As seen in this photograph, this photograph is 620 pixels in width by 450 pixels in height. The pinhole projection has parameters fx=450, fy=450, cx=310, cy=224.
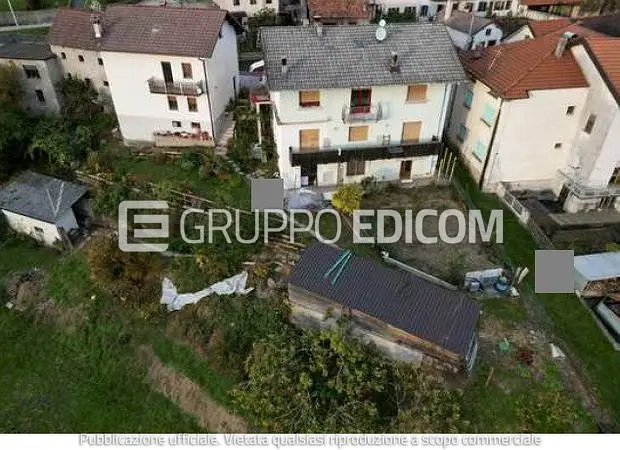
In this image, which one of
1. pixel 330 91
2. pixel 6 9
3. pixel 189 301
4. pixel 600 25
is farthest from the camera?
pixel 6 9

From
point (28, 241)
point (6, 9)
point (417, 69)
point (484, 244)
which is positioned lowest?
point (28, 241)

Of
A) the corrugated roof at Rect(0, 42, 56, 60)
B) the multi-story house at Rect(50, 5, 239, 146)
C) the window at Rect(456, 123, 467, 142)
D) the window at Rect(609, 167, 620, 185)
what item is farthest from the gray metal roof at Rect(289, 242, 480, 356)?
the corrugated roof at Rect(0, 42, 56, 60)

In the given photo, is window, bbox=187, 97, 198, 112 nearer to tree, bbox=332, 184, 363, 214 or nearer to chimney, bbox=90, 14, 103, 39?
chimney, bbox=90, 14, 103, 39

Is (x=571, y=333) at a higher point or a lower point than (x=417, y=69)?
lower

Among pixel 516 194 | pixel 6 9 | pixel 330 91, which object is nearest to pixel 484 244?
pixel 516 194

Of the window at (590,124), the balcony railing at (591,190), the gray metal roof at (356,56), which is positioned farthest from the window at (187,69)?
the balcony railing at (591,190)

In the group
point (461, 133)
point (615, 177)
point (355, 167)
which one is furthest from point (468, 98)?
point (615, 177)

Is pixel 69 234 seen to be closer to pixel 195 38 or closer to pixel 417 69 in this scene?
pixel 195 38

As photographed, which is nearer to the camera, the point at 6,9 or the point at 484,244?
the point at 484,244

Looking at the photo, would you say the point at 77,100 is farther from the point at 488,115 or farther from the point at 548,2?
the point at 548,2
